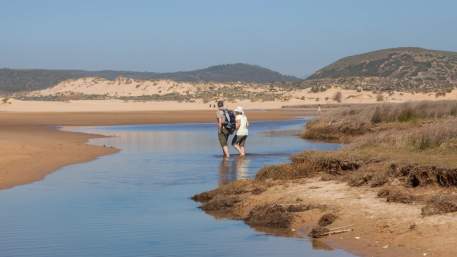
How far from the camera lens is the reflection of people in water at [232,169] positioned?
16.9 meters

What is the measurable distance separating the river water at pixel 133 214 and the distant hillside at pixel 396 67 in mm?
86975

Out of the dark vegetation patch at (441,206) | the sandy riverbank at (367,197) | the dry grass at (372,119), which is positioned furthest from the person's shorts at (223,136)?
the dark vegetation patch at (441,206)

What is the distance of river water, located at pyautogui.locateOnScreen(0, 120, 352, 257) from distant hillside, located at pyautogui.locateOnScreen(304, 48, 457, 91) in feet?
285

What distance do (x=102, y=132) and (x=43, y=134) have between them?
3516 millimetres

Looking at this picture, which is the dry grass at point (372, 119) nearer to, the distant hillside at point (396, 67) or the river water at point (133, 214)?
the river water at point (133, 214)

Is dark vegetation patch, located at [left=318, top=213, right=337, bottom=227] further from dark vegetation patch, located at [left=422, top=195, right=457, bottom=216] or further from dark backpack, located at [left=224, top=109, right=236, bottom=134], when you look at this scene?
dark backpack, located at [left=224, top=109, right=236, bottom=134]

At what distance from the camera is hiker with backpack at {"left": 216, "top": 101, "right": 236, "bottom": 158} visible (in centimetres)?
2155

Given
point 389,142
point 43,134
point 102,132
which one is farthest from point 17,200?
point 102,132

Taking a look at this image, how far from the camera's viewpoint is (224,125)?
71.5ft

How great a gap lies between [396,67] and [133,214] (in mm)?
119958

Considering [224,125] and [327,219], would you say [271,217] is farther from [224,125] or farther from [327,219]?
[224,125]

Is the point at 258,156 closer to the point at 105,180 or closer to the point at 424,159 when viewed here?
the point at 105,180

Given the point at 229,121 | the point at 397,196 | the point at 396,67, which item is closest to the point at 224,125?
the point at 229,121

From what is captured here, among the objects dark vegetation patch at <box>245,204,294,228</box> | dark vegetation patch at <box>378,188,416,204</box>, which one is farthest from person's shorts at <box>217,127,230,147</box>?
dark vegetation patch at <box>378,188,416,204</box>
